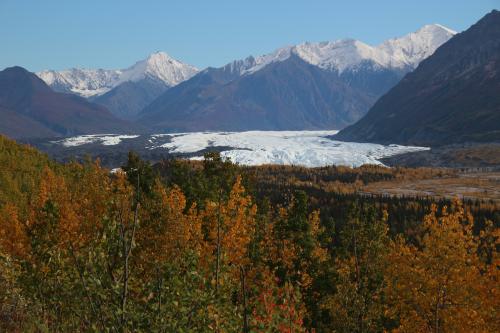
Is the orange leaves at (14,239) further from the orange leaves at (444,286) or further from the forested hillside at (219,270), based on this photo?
the orange leaves at (444,286)

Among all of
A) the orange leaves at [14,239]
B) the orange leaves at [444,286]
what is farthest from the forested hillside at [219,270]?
the orange leaves at [14,239]

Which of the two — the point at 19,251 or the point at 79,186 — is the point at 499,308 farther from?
the point at 79,186

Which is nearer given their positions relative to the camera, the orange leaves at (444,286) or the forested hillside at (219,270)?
the forested hillside at (219,270)

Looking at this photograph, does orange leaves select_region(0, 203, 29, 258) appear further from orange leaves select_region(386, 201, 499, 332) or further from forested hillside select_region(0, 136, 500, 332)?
orange leaves select_region(386, 201, 499, 332)

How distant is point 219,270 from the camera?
39.6 ft

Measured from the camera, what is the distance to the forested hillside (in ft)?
35.0

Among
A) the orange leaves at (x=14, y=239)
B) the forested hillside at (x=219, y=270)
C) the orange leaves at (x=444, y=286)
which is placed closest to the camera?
the forested hillside at (x=219, y=270)

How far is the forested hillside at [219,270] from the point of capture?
1068 centimetres

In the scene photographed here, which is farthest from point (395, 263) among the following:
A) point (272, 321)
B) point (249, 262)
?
point (272, 321)

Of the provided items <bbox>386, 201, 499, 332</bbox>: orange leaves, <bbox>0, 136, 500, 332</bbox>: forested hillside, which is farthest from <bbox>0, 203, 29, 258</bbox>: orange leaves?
<bbox>386, 201, 499, 332</bbox>: orange leaves

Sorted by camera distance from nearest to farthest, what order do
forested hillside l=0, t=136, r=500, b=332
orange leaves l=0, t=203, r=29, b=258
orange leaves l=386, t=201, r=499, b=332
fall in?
forested hillside l=0, t=136, r=500, b=332 < orange leaves l=386, t=201, r=499, b=332 < orange leaves l=0, t=203, r=29, b=258

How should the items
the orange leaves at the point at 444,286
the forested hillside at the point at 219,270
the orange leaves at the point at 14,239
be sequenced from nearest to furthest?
the forested hillside at the point at 219,270
the orange leaves at the point at 444,286
the orange leaves at the point at 14,239

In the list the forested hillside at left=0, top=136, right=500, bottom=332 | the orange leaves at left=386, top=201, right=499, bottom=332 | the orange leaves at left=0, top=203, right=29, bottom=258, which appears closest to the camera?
the forested hillside at left=0, top=136, right=500, bottom=332

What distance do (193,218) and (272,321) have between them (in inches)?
833
